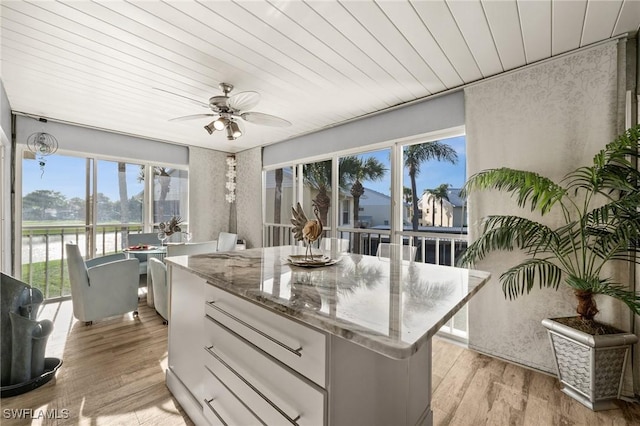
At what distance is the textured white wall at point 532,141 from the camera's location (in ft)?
6.69

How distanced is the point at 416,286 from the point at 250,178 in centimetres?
462

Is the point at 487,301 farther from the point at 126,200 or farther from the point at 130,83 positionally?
the point at 126,200

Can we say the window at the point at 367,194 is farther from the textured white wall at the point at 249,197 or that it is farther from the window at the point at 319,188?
the textured white wall at the point at 249,197

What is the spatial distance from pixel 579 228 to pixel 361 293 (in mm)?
2011

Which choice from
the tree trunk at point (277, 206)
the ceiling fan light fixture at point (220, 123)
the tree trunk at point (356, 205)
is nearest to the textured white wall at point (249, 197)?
the tree trunk at point (277, 206)

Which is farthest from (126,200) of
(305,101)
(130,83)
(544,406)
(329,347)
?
(544,406)

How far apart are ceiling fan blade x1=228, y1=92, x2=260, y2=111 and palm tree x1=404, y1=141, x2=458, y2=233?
1856 mm

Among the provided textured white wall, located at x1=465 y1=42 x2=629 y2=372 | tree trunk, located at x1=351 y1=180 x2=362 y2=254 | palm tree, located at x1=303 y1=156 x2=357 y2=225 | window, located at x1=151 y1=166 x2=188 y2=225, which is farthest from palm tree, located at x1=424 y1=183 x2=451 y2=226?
window, located at x1=151 y1=166 x2=188 y2=225

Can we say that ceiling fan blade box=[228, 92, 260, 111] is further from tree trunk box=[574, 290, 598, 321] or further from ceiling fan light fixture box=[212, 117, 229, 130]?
tree trunk box=[574, 290, 598, 321]

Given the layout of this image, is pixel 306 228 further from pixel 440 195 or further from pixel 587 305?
pixel 440 195

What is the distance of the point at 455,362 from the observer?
7.98ft

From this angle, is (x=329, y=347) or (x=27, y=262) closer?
(x=329, y=347)

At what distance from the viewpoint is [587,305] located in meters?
1.92

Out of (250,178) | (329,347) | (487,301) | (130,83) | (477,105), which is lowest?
(487,301)
